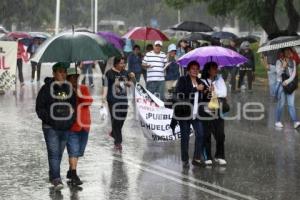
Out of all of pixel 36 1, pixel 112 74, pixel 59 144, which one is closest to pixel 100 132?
pixel 112 74

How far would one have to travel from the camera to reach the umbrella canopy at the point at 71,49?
9.39m

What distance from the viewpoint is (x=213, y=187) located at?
9406mm

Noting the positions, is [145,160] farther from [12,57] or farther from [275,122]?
[12,57]

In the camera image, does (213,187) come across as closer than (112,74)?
Yes

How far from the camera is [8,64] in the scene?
21531 millimetres

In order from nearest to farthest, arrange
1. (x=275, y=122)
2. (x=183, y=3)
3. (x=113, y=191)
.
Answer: (x=113, y=191), (x=275, y=122), (x=183, y=3)

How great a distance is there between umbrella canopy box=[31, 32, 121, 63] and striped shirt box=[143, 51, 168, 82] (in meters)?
6.53

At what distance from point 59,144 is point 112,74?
295cm

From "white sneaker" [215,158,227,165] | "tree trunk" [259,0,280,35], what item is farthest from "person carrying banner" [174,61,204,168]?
"tree trunk" [259,0,280,35]

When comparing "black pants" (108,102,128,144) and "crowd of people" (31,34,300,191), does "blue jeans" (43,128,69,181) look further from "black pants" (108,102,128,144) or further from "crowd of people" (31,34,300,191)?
"black pants" (108,102,128,144)

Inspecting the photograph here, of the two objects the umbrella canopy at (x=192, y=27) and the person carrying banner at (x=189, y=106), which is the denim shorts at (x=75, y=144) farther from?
the umbrella canopy at (x=192, y=27)

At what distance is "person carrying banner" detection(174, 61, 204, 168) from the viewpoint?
1069 cm

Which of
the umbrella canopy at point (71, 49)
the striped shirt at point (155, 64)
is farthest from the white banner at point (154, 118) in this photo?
the striped shirt at point (155, 64)

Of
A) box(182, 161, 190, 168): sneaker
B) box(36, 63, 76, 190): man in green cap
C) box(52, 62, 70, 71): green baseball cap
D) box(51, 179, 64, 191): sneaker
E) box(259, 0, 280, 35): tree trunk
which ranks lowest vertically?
box(51, 179, 64, 191): sneaker
